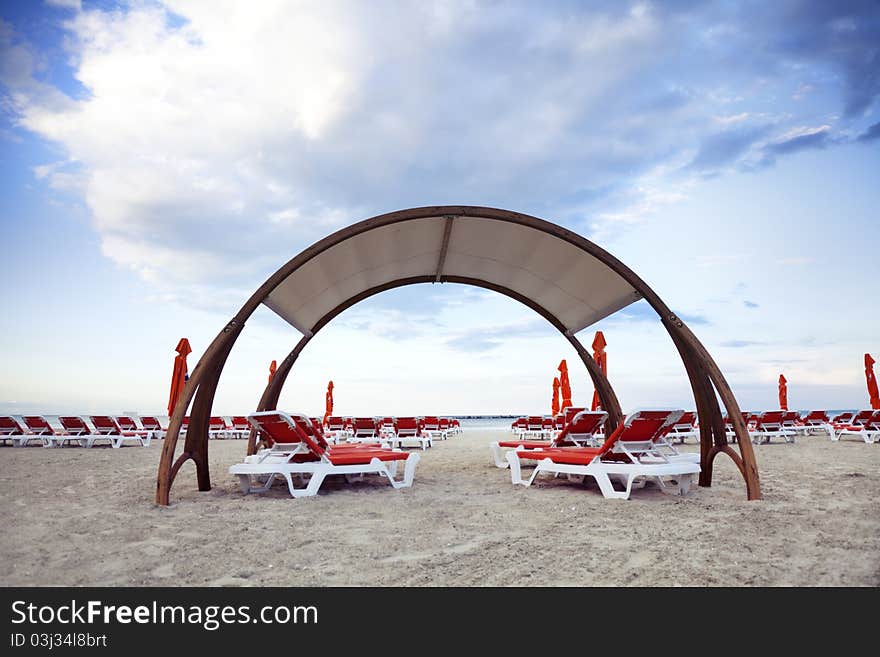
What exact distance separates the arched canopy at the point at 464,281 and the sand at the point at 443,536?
0.84m

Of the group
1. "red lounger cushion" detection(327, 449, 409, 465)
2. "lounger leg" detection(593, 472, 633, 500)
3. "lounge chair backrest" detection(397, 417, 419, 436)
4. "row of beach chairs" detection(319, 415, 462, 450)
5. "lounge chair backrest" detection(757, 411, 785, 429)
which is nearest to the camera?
"lounger leg" detection(593, 472, 633, 500)

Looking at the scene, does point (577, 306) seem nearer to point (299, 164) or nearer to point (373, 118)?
point (373, 118)

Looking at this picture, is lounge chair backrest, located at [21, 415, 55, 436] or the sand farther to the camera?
lounge chair backrest, located at [21, 415, 55, 436]

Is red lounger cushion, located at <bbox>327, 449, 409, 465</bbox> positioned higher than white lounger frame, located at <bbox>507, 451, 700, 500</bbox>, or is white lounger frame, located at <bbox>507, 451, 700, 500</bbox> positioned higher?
red lounger cushion, located at <bbox>327, 449, 409, 465</bbox>

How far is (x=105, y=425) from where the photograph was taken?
15.3 m

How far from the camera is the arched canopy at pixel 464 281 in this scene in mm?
6248

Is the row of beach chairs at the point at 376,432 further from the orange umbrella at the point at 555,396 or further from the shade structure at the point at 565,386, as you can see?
the orange umbrella at the point at 555,396

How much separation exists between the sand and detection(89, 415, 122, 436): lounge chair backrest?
30.2 feet

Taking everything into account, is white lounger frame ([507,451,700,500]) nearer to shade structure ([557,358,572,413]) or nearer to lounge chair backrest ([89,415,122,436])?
shade structure ([557,358,572,413])

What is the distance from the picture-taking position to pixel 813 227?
31.4 feet

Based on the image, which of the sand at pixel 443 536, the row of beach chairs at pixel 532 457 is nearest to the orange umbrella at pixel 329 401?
the row of beach chairs at pixel 532 457

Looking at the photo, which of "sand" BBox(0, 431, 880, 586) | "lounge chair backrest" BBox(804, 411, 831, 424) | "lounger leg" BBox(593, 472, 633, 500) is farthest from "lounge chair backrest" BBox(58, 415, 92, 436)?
"lounge chair backrest" BBox(804, 411, 831, 424)

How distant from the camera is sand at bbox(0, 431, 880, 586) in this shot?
3.05 meters

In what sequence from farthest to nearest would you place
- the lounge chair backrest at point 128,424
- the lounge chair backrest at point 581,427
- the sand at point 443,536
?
the lounge chair backrest at point 128,424
the lounge chair backrest at point 581,427
the sand at point 443,536
